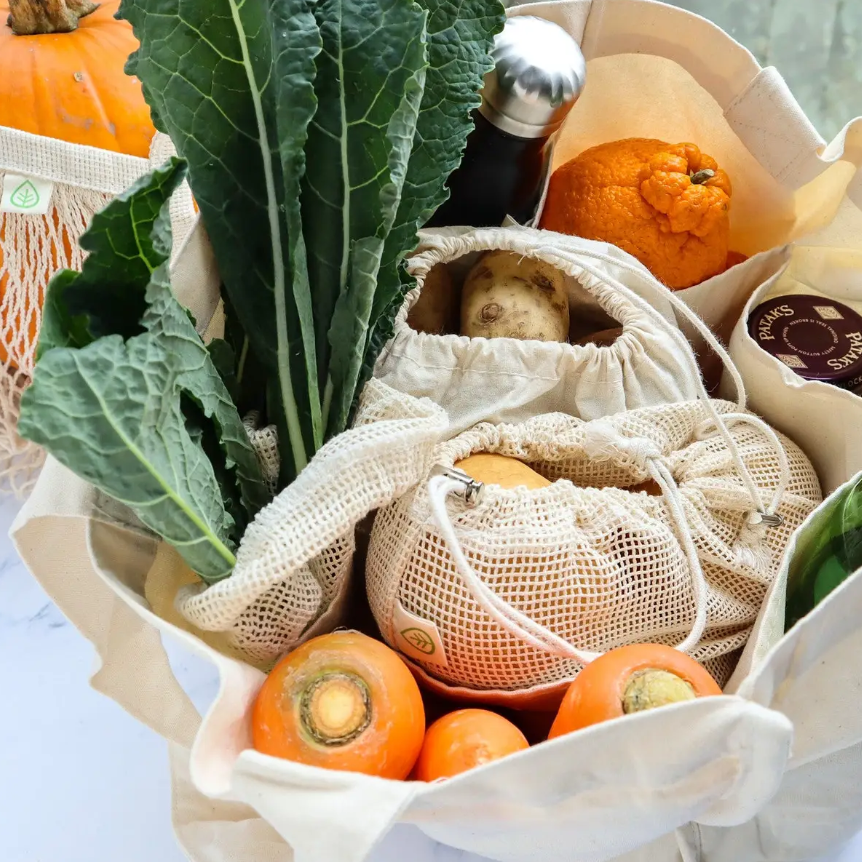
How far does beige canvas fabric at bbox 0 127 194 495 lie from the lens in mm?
506

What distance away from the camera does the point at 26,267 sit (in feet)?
1.81

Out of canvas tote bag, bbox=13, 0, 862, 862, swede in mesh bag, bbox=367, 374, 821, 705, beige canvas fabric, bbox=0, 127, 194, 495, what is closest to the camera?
canvas tote bag, bbox=13, 0, 862, 862

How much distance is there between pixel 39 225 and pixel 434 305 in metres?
0.26

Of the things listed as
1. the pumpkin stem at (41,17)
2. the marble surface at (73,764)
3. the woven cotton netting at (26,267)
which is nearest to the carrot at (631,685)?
the marble surface at (73,764)

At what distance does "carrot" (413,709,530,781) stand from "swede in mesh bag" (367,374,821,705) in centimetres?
4

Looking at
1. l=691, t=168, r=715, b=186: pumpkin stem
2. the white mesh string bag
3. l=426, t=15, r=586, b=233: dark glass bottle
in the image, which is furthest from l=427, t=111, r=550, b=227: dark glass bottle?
the white mesh string bag

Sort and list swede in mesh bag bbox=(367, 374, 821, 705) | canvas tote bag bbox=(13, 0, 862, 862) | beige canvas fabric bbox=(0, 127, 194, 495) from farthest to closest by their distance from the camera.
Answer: beige canvas fabric bbox=(0, 127, 194, 495) → swede in mesh bag bbox=(367, 374, 821, 705) → canvas tote bag bbox=(13, 0, 862, 862)

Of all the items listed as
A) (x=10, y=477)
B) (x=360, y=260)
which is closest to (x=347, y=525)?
(x=360, y=260)

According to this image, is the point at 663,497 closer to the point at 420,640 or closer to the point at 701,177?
the point at 420,640

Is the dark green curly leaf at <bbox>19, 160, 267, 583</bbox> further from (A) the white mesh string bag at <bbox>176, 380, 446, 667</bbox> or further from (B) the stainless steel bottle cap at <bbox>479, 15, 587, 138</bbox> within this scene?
(B) the stainless steel bottle cap at <bbox>479, 15, 587, 138</bbox>

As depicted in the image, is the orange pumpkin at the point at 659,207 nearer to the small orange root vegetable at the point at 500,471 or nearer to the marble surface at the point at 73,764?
the small orange root vegetable at the point at 500,471

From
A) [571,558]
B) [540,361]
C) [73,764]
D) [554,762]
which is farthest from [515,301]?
[73,764]

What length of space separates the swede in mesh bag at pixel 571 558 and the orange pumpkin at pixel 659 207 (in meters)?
0.16

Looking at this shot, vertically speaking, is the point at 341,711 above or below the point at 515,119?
below
